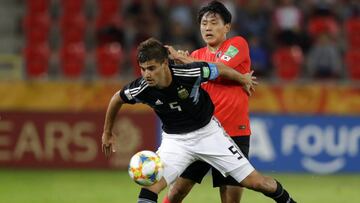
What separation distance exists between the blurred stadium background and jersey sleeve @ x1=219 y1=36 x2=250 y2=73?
2.92 meters

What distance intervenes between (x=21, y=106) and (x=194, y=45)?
3191 mm

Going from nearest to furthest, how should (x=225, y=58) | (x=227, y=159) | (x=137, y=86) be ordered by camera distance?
(x=137, y=86), (x=227, y=159), (x=225, y=58)

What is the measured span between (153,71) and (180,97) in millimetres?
354

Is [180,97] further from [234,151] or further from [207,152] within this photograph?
[234,151]

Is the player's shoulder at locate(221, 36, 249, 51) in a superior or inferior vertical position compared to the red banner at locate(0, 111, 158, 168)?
superior

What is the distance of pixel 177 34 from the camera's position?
15609 millimetres

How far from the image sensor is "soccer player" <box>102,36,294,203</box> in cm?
742

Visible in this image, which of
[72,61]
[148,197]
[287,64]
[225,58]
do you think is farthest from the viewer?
[287,64]

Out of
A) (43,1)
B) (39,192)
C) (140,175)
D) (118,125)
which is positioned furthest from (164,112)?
(43,1)

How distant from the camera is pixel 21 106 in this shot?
14086 mm

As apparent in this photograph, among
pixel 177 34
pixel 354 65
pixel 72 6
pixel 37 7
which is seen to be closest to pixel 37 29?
pixel 37 7

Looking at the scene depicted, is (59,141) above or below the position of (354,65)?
below

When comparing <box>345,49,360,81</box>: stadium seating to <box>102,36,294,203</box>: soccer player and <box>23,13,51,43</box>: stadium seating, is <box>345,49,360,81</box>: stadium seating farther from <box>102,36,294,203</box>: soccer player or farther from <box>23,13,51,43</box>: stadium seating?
<box>102,36,294,203</box>: soccer player

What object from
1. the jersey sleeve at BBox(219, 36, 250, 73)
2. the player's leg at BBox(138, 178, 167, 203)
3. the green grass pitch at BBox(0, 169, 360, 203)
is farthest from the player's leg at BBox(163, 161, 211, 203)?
the green grass pitch at BBox(0, 169, 360, 203)
